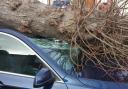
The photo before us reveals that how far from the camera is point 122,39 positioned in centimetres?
514

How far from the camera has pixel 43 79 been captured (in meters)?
3.69

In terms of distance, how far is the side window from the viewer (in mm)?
3996

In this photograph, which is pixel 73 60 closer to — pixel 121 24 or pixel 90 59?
pixel 90 59

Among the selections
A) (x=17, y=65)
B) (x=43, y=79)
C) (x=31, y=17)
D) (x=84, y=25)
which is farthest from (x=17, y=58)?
(x=31, y=17)

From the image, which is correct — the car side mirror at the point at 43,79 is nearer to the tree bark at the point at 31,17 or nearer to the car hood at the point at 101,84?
the car hood at the point at 101,84

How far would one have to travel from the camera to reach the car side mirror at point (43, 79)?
368 centimetres

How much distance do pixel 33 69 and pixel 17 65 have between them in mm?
180

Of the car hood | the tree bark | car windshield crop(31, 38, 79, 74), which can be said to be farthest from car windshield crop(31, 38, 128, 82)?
the tree bark

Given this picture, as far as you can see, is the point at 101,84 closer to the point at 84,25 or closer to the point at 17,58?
the point at 17,58

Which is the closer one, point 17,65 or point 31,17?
point 17,65

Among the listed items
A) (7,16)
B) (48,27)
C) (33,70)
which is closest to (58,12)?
(48,27)

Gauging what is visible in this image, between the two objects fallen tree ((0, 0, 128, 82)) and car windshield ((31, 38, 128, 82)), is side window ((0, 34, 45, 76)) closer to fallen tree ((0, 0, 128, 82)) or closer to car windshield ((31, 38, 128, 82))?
car windshield ((31, 38, 128, 82))

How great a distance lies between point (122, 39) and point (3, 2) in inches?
78.2

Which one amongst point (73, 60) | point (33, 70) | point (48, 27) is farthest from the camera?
point (48, 27)
